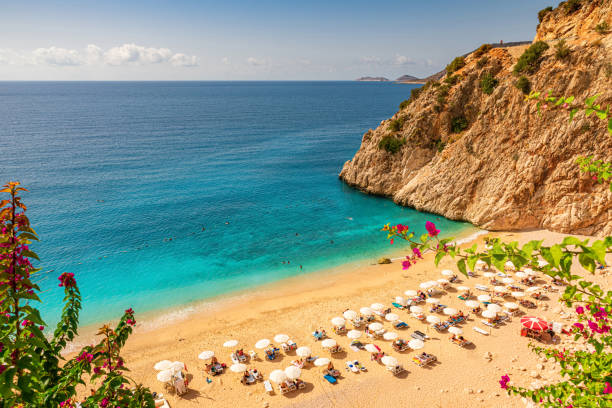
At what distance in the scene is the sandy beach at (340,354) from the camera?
19547 mm

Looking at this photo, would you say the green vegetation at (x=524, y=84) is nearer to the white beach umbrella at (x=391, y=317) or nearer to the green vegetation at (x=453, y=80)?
the green vegetation at (x=453, y=80)

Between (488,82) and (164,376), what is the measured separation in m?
52.5

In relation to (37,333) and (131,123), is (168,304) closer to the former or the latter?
(37,333)

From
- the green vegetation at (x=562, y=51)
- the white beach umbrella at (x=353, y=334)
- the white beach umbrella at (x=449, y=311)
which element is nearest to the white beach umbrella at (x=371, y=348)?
the white beach umbrella at (x=353, y=334)

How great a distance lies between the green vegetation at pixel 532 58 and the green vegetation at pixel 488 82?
3.75 meters

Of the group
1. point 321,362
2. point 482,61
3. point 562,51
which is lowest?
point 321,362

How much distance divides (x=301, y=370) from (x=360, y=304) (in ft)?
30.7

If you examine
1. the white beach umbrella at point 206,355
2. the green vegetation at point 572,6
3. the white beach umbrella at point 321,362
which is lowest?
the white beach umbrella at point 206,355

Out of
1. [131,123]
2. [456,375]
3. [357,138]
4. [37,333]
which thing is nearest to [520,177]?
[456,375]

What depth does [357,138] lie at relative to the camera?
10406 cm

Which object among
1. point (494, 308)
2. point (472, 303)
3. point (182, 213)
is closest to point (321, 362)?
point (472, 303)

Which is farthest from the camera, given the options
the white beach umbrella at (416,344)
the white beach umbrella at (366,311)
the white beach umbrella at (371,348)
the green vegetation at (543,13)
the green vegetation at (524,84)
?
the green vegetation at (543,13)

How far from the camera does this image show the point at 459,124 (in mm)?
50812

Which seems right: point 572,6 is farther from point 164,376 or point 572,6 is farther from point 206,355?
point 164,376
